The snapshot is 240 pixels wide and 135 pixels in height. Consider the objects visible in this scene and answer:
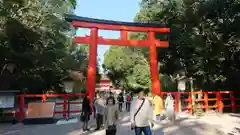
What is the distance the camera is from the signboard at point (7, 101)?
1241 cm

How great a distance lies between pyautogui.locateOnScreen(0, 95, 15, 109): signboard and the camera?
1241 centimetres

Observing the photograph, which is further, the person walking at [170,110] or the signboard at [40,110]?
the signboard at [40,110]

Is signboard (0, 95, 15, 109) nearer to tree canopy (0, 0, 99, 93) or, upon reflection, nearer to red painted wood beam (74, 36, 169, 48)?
tree canopy (0, 0, 99, 93)

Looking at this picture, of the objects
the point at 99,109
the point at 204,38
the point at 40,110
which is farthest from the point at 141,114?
the point at 204,38

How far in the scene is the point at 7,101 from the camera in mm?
12539

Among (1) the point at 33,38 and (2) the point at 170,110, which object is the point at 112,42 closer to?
(2) the point at 170,110

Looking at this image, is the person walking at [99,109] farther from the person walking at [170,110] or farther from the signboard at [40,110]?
the signboard at [40,110]

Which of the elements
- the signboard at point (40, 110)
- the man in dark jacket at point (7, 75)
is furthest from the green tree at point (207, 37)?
the man in dark jacket at point (7, 75)

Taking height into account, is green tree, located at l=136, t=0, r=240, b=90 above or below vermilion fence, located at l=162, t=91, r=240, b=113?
above

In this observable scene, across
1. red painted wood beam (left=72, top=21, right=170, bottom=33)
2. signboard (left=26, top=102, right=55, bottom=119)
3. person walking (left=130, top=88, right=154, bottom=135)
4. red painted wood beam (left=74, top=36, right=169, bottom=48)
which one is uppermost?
red painted wood beam (left=72, top=21, right=170, bottom=33)

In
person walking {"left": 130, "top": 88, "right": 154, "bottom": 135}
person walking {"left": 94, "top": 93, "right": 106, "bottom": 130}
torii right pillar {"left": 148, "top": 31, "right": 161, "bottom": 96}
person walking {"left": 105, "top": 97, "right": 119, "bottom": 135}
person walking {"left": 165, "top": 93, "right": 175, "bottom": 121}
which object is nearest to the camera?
person walking {"left": 130, "top": 88, "right": 154, "bottom": 135}

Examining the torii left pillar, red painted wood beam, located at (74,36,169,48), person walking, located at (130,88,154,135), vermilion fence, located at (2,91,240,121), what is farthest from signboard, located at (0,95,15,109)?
person walking, located at (130,88,154,135)

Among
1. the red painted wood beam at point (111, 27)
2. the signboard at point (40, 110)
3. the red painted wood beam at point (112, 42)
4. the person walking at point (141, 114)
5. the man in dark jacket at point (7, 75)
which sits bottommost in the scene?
the signboard at point (40, 110)

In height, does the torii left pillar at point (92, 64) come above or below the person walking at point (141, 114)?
above
